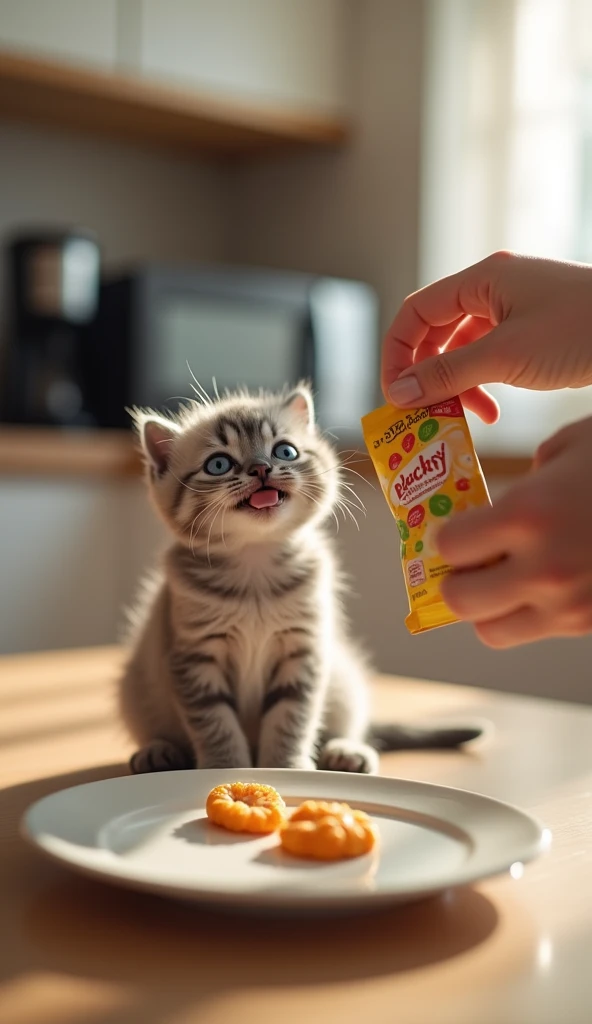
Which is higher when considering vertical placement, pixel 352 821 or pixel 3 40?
pixel 3 40

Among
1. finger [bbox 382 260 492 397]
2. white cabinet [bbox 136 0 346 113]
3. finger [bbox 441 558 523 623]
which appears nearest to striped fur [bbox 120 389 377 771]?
finger [bbox 382 260 492 397]

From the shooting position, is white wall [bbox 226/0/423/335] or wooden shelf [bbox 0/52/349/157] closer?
wooden shelf [bbox 0/52/349/157]

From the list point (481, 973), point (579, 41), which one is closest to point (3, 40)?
point (579, 41)

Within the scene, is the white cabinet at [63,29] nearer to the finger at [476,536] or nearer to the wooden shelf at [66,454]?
the wooden shelf at [66,454]

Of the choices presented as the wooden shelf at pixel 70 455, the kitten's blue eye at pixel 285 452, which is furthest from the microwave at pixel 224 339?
the kitten's blue eye at pixel 285 452

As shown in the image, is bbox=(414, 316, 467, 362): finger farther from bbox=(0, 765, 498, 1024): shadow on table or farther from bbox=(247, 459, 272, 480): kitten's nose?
bbox=(0, 765, 498, 1024): shadow on table

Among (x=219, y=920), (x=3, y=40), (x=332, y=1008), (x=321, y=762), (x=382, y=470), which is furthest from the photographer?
(x=3, y=40)

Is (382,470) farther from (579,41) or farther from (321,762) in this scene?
(579,41)
